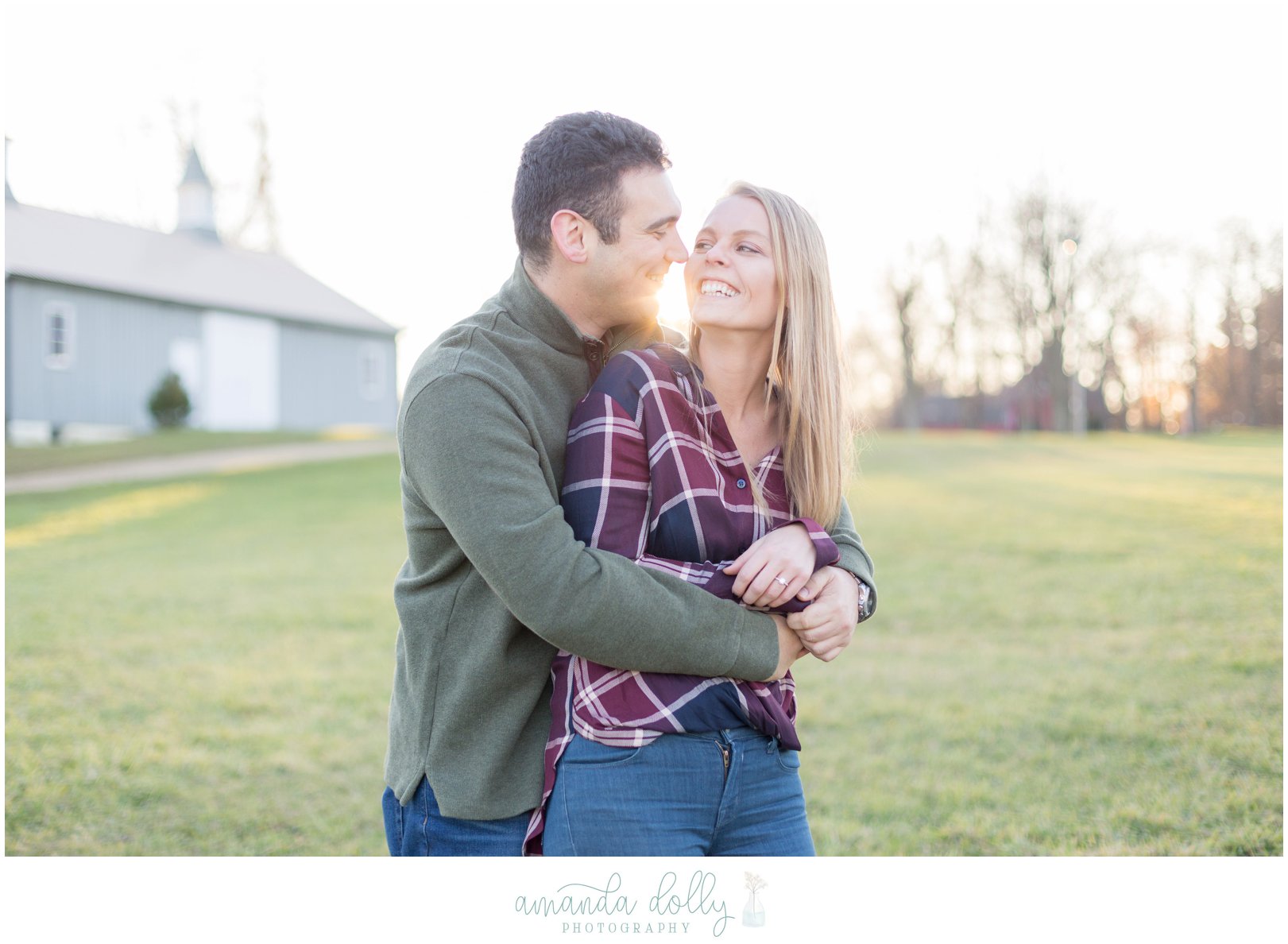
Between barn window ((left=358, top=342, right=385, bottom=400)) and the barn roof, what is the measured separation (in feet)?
1.53

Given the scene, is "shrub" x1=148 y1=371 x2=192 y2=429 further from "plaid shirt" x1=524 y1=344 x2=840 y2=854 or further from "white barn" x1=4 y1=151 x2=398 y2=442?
"plaid shirt" x1=524 y1=344 x2=840 y2=854

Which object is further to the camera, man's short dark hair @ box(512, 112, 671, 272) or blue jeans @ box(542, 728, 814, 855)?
man's short dark hair @ box(512, 112, 671, 272)

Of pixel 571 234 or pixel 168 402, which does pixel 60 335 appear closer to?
pixel 168 402

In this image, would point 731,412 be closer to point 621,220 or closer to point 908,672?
point 621,220

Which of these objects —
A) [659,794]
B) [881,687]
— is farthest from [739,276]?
[881,687]

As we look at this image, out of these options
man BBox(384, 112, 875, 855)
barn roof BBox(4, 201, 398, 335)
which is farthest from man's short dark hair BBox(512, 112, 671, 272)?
barn roof BBox(4, 201, 398, 335)

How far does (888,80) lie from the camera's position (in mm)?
3166

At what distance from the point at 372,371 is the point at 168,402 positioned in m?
5.03

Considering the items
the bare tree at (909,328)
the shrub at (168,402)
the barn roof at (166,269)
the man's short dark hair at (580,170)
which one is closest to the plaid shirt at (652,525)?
the man's short dark hair at (580,170)

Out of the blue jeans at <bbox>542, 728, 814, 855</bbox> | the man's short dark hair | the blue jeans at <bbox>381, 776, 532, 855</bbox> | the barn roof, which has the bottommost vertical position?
the blue jeans at <bbox>381, 776, 532, 855</bbox>

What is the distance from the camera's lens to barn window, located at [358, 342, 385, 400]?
23.0 m

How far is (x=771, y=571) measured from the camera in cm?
175
